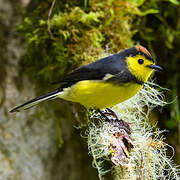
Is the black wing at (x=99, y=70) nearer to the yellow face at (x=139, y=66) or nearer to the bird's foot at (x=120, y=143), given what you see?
the yellow face at (x=139, y=66)

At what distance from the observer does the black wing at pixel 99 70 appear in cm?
182

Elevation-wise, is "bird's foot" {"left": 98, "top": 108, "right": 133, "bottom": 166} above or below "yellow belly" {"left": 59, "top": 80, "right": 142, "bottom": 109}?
below

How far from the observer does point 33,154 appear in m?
2.43

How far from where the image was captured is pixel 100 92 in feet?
5.83

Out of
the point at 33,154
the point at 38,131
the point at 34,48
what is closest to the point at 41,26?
the point at 34,48

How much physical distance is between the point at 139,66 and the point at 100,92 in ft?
1.04

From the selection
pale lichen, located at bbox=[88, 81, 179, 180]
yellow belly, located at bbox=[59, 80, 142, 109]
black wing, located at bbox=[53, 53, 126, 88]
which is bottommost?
pale lichen, located at bbox=[88, 81, 179, 180]

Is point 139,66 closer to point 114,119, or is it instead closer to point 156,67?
point 156,67

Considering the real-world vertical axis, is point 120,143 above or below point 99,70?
below

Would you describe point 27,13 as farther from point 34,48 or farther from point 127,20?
point 127,20

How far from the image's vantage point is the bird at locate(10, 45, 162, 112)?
1.77 m

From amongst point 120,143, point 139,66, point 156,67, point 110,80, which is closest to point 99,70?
point 110,80

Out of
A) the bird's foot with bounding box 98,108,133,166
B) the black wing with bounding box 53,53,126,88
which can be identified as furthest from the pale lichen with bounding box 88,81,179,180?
the black wing with bounding box 53,53,126,88

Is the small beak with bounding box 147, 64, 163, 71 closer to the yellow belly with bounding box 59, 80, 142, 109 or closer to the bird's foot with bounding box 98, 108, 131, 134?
the yellow belly with bounding box 59, 80, 142, 109
